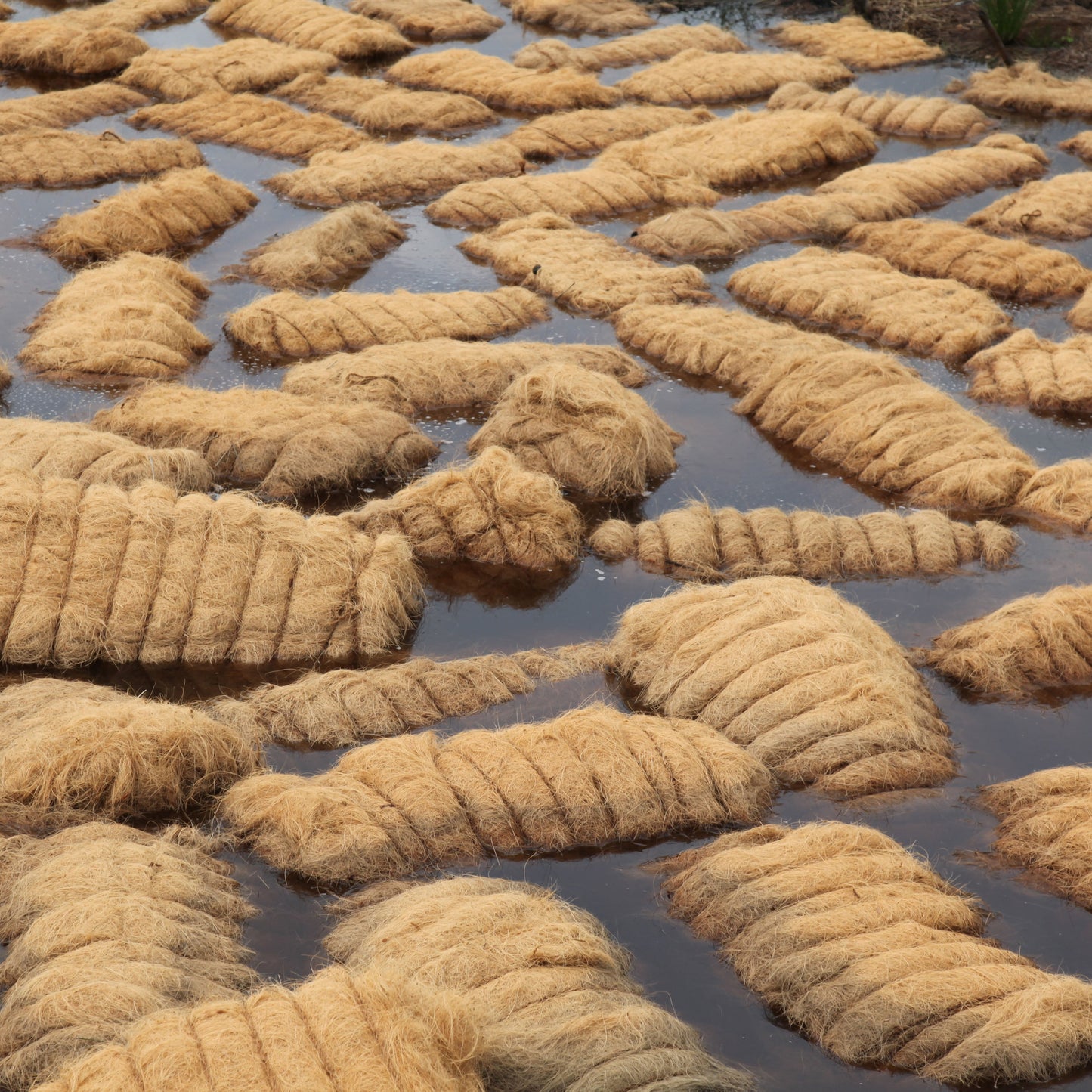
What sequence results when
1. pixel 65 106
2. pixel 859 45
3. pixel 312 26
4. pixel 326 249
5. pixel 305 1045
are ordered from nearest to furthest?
pixel 305 1045, pixel 326 249, pixel 65 106, pixel 859 45, pixel 312 26

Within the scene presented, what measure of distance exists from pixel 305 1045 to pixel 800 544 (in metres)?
9.40

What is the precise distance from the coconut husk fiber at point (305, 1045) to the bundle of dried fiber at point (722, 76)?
99.1 ft

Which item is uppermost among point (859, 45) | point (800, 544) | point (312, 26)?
point (859, 45)

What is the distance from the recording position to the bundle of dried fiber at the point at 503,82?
33.5 m

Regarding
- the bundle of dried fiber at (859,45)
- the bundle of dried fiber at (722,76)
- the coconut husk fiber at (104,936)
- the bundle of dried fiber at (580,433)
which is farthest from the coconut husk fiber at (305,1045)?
the bundle of dried fiber at (859,45)

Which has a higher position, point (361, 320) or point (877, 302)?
point (877, 302)

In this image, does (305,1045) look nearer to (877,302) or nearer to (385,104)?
(877,302)

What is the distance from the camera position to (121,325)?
2027cm

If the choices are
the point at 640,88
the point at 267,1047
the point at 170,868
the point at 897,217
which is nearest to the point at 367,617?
the point at 170,868

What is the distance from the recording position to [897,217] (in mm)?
26594

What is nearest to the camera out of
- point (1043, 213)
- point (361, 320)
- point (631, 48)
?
point (361, 320)

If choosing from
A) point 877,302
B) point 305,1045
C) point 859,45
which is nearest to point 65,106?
point 877,302

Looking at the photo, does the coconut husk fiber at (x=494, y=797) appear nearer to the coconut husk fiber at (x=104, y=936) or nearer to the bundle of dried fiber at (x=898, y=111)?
the coconut husk fiber at (x=104, y=936)

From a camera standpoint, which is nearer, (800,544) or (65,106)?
(800,544)
